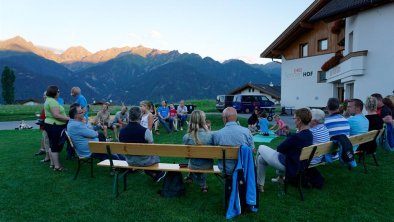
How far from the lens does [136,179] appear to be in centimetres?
588

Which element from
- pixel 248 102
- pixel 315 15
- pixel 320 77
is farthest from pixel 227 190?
pixel 248 102

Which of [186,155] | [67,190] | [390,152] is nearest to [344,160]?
[186,155]

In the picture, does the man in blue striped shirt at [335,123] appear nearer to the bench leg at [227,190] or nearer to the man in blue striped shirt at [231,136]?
the man in blue striped shirt at [231,136]

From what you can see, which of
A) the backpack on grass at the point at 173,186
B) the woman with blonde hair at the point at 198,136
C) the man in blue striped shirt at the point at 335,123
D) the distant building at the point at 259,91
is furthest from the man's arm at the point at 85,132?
the distant building at the point at 259,91

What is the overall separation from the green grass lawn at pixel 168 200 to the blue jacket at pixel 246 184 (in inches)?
5.2

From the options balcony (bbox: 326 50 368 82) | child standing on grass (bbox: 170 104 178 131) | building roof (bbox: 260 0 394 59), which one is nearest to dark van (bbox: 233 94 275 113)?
building roof (bbox: 260 0 394 59)

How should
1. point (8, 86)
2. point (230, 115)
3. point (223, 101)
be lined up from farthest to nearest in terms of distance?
point (8, 86) → point (223, 101) → point (230, 115)

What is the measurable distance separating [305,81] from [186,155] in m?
24.9

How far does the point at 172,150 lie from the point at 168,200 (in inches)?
31.9

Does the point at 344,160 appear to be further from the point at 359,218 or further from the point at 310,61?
the point at 310,61

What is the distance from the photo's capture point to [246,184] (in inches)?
167

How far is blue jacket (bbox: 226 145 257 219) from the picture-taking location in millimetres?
4141

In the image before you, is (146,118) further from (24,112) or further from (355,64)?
(24,112)

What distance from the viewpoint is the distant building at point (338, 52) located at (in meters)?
13.2
